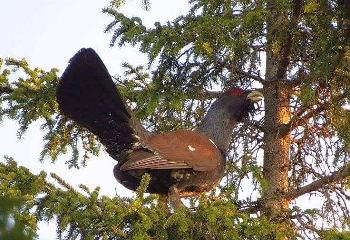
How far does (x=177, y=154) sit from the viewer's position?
5.14 metres

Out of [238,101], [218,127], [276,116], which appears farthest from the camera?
[238,101]

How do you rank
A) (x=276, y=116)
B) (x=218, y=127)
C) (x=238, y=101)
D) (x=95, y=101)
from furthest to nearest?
(x=238, y=101) < (x=276, y=116) < (x=218, y=127) < (x=95, y=101)

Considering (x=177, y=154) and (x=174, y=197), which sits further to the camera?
(x=174, y=197)

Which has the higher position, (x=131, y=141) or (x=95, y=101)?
(x=95, y=101)

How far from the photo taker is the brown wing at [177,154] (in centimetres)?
489

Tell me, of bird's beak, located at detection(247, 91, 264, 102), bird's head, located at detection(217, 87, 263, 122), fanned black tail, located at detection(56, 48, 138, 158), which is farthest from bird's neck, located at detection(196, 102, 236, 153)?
fanned black tail, located at detection(56, 48, 138, 158)

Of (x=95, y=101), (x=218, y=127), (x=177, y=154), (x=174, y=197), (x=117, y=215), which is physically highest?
(x=218, y=127)

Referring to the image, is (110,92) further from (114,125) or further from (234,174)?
(234,174)

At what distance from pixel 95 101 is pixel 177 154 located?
922 millimetres

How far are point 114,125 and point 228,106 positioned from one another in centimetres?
174

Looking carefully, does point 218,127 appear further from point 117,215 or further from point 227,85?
point 117,215

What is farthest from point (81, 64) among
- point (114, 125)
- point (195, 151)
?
point (195, 151)

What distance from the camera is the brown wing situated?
4.89 m

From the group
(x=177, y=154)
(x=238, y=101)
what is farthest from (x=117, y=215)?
(x=238, y=101)
